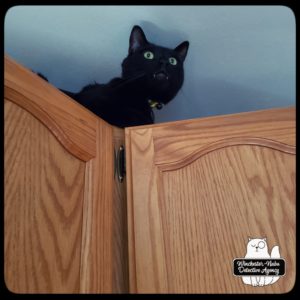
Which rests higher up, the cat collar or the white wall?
the white wall

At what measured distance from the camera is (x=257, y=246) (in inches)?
22.8

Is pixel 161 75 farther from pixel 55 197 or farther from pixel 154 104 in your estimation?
pixel 55 197

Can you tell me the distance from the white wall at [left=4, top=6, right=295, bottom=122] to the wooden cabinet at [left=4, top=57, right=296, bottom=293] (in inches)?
9.6

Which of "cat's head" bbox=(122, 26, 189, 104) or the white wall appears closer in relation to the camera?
the white wall

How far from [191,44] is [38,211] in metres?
0.62

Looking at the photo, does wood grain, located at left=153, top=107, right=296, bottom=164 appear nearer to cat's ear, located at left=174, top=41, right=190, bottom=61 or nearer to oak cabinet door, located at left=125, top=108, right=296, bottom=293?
oak cabinet door, located at left=125, top=108, right=296, bottom=293

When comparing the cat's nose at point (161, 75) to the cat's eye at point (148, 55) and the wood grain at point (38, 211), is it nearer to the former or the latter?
the cat's eye at point (148, 55)

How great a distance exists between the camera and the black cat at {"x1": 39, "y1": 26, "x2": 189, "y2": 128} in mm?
844

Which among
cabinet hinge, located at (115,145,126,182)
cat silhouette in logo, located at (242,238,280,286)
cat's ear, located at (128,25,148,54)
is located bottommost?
cat silhouette in logo, located at (242,238,280,286)

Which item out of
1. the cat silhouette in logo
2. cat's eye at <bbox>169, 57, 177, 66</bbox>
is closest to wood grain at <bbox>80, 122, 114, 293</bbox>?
the cat silhouette in logo

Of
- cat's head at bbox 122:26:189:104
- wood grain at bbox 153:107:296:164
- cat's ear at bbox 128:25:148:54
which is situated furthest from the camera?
cat's head at bbox 122:26:189:104

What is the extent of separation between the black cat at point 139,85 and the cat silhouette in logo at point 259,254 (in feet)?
1.51

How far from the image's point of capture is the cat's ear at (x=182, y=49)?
0.83m

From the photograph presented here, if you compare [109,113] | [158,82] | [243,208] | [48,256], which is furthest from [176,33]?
[48,256]
